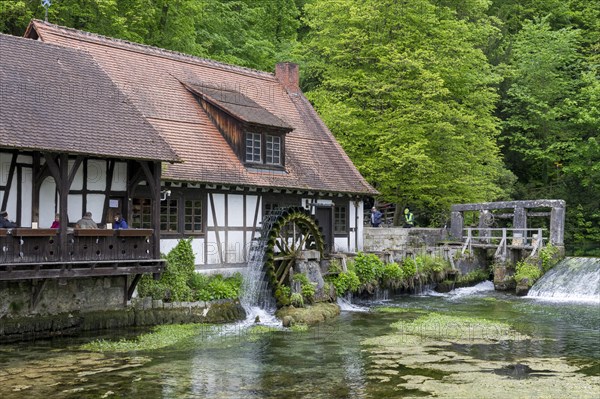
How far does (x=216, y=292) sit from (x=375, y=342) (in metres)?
5.24

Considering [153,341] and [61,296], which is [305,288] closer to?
[153,341]

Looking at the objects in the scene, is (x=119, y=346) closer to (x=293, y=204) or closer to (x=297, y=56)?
(x=293, y=204)

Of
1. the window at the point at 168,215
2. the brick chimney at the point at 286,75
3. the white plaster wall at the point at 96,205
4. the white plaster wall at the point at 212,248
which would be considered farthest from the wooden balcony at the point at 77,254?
the brick chimney at the point at 286,75

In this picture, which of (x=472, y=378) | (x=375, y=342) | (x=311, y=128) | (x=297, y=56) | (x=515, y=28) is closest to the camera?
(x=472, y=378)

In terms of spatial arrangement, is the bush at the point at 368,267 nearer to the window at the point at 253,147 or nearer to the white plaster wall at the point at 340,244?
the white plaster wall at the point at 340,244

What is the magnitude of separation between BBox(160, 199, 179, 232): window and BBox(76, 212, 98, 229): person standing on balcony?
3048mm

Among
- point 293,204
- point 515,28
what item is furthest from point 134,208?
point 515,28

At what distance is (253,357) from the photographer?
15250 mm

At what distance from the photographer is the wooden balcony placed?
52.1 feet

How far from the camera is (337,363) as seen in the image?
Answer: 1472 centimetres

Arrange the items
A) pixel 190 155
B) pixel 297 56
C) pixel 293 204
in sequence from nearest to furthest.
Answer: pixel 190 155
pixel 293 204
pixel 297 56

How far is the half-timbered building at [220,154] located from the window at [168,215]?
0.09 ft

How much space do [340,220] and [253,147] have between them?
479cm

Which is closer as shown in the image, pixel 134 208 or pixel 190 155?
pixel 134 208
